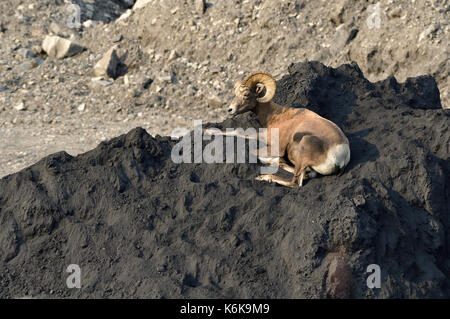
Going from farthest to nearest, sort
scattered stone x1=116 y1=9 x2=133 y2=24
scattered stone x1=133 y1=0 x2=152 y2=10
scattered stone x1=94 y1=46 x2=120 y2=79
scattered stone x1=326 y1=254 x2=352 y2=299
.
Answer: scattered stone x1=133 y1=0 x2=152 y2=10 < scattered stone x1=116 y1=9 x2=133 y2=24 < scattered stone x1=94 y1=46 x2=120 y2=79 < scattered stone x1=326 y1=254 x2=352 y2=299

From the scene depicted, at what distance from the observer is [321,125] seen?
11984 mm

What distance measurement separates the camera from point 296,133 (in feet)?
39.9

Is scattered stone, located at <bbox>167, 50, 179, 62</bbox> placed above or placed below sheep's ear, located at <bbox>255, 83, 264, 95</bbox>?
above

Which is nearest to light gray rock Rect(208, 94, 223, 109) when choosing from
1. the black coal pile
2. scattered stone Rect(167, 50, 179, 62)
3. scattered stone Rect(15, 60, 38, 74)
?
scattered stone Rect(167, 50, 179, 62)

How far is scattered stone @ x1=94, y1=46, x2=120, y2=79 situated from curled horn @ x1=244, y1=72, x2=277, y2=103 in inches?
391

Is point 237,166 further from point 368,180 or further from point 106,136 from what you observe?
point 106,136

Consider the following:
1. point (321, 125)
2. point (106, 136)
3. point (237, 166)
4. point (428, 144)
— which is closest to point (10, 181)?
point (237, 166)

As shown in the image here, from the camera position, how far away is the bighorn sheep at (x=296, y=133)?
11586mm

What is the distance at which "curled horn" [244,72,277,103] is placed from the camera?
496 inches

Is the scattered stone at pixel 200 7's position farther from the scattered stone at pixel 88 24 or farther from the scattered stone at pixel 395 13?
the scattered stone at pixel 395 13

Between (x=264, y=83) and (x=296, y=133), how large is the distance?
3.44ft

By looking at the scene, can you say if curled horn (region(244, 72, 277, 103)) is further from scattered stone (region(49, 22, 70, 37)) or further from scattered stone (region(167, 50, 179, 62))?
scattered stone (region(49, 22, 70, 37))

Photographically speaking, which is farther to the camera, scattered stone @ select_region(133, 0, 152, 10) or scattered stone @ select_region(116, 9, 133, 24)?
scattered stone @ select_region(133, 0, 152, 10)

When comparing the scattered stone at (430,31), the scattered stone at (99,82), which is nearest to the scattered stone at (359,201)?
the scattered stone at (430,31)
